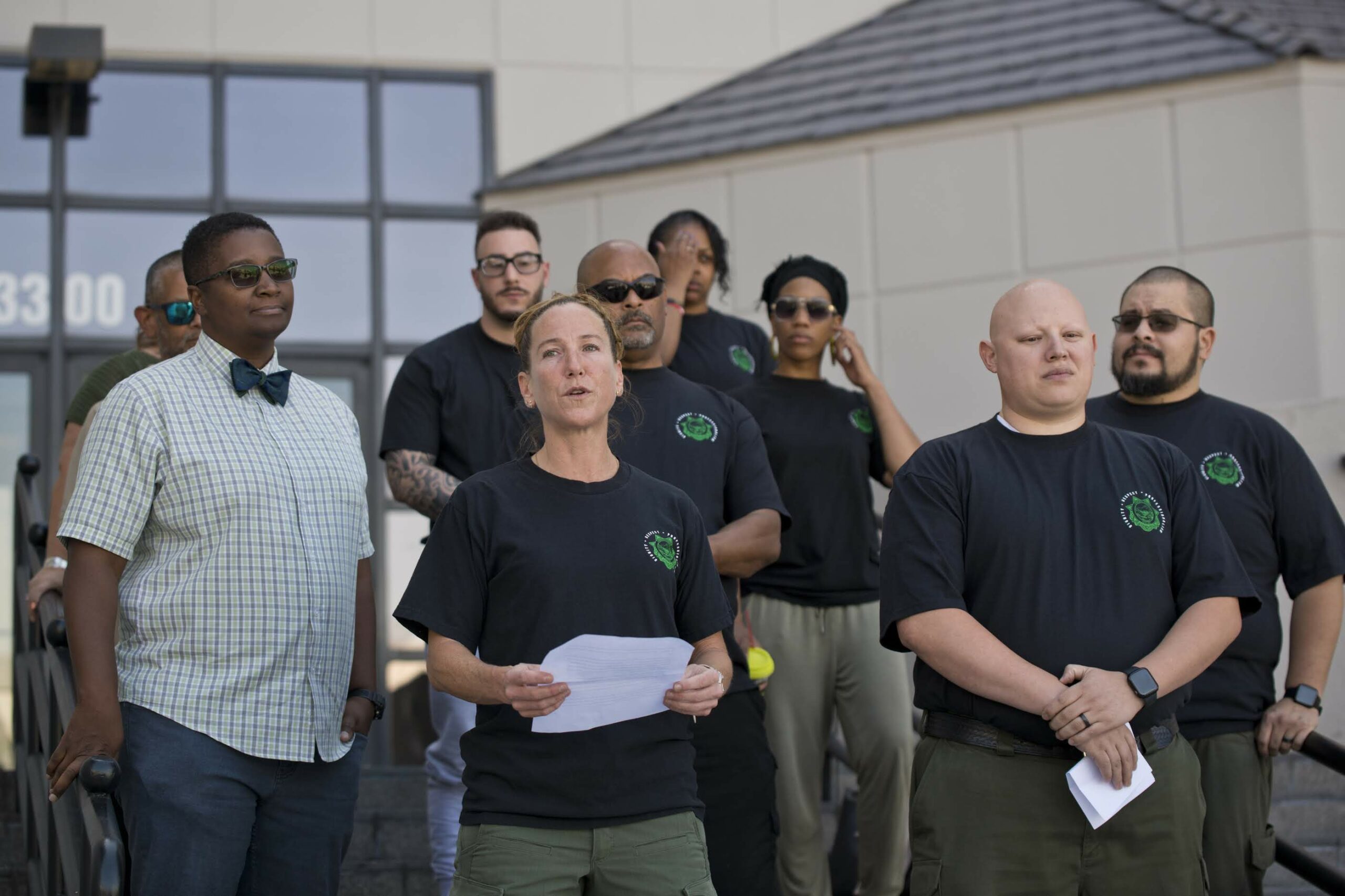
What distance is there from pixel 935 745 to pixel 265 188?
739cm

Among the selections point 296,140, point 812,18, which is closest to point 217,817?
point 296,140

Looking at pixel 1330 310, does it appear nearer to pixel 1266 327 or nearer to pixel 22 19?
pixel 1266 327

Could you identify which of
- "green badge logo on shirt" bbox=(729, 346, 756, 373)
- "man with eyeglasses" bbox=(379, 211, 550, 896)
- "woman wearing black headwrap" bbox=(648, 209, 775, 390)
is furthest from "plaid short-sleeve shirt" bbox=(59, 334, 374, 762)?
"green badge logo on shirt" bbox=(729, 346, 756, 373)

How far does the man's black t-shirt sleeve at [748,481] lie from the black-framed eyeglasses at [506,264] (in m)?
0.99

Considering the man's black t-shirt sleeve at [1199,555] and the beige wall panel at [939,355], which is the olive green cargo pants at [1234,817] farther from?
the beige wall panel at [939,355]

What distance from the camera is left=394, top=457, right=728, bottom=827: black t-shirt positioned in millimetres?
3086

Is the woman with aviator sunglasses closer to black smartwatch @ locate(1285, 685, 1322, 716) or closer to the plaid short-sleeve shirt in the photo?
black smartwatch @ locate(1285, 685, 1322, 716)

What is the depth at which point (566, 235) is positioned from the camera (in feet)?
31.6

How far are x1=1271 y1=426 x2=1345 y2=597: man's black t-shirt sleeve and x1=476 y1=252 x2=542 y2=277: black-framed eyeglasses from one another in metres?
2.38

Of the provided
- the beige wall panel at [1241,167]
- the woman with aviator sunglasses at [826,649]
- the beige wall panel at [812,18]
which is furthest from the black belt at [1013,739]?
the beige wall panel at [812,18]

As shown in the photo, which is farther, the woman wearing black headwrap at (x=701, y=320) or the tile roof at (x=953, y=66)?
the tile roof at (x=953, y=66)

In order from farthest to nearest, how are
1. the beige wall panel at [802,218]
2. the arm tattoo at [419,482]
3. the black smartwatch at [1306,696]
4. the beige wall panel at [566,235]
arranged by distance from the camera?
1. the beige wall panel at [566,235]
2. the beige wall panel at [802,218]
3. the arm tattoo at [419,482]
4. the black smartwatch at [1306,696]

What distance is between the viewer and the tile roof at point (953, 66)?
858 centimetres

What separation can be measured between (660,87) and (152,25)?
3.33m
